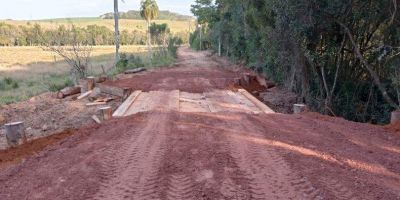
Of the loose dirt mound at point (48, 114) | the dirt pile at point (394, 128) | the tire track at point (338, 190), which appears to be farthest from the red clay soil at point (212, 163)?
the loose dirt mound at point (48, 114)

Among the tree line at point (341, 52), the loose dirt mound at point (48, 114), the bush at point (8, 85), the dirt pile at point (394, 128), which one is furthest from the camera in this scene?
the bush at point (8, 85)

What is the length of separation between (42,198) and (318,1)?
8.89 meters

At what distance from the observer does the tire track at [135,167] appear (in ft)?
13.8

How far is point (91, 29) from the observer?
8606 cm

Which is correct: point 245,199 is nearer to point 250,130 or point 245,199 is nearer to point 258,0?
point 250,130

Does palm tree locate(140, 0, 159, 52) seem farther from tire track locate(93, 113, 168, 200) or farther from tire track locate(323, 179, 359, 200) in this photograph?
tire track locate(323, 179, 359, 200)

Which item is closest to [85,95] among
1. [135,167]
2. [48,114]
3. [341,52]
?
[48,114]

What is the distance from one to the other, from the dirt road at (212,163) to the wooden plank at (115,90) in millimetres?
5523

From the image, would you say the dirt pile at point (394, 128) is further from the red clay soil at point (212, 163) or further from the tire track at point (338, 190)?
the tire track at point (338, 190)

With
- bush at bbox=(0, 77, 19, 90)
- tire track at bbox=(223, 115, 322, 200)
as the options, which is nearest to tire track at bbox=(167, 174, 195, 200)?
tire track at bbox=(223, 115, 322, 200)

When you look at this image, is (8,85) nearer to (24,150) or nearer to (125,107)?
(125,107)

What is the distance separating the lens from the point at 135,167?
500cm

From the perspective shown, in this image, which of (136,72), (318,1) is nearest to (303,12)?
(318,1)

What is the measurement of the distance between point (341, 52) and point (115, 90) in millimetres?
6926
